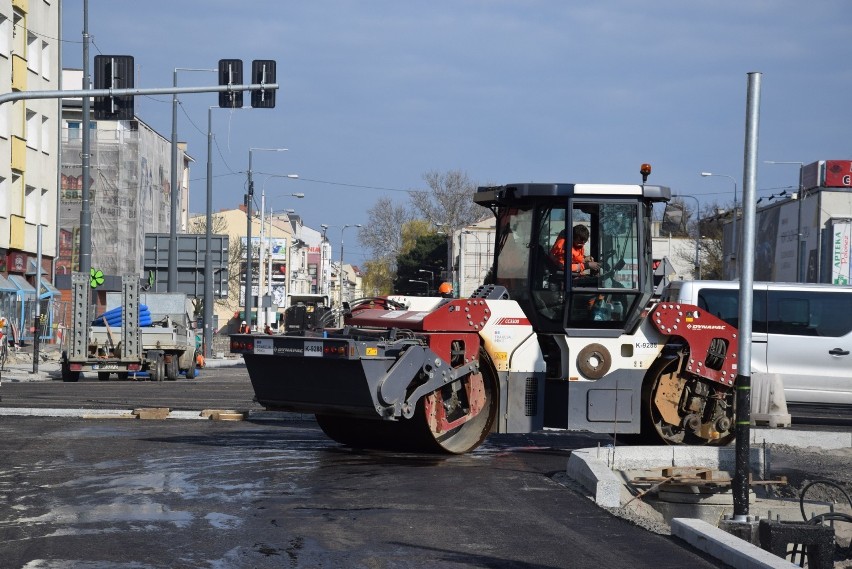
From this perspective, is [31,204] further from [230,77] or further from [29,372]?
[230,77]

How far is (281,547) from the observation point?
796 centimetres

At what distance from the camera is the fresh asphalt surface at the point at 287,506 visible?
7.73 meters

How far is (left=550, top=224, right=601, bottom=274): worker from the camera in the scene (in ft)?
46.1

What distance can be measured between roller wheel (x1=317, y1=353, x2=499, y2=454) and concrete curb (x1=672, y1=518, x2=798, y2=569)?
463 cm

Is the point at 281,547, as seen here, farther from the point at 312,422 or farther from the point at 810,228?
the point at 810,228

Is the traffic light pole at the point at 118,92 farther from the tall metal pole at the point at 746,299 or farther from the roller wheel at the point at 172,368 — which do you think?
the tall metal pole at the point at 746,299

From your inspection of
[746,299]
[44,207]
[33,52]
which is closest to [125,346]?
[746,299]

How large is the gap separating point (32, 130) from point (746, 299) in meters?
44.8

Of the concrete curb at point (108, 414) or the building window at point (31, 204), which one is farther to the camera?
the building window at point (31, 204)

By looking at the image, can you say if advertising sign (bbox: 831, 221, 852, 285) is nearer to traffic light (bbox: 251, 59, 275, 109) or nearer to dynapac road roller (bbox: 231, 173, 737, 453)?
traffic light (bbox: 251, 59, 275, 109)

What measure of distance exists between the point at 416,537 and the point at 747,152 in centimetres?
395

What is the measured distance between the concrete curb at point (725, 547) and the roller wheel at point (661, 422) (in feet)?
17.7

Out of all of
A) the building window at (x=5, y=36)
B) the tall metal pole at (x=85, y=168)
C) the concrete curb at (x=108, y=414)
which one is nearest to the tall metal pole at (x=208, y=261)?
the building window at (x=5, y=36)

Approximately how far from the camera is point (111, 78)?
77.0 ft
